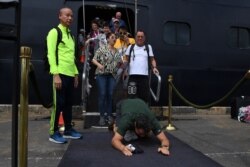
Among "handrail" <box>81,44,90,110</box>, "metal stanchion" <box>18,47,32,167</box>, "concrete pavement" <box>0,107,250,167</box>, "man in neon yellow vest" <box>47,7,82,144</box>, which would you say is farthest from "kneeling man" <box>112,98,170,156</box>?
"handrail" <box>81,44,90,110</box>

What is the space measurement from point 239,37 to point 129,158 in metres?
6.91

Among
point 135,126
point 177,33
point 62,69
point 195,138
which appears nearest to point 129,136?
point 135,126

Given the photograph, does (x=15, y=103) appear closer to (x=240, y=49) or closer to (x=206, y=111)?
(x=206, y=111)

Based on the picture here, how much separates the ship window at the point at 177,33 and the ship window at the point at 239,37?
115 centimetres

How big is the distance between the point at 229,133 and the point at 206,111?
2822 mm

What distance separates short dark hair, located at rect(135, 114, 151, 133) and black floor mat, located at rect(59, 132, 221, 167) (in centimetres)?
30

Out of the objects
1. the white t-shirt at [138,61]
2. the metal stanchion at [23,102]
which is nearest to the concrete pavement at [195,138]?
the white t-shirt at [138,61]

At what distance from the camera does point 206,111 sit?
35.7 ft

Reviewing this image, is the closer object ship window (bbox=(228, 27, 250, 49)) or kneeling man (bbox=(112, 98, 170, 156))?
kneeling man (bbox=(112, 98, 170, 156))

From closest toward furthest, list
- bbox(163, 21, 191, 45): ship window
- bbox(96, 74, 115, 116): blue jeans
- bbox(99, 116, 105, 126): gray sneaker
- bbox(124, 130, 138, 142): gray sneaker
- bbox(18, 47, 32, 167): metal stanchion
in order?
bbox(18, 47, 32, 167): metal stanchion → bbox(124, 130, 138, 142): gray sneaker → bbox(96, 74, 115, 116): blue jeans → bbox(99, 116, 105, 126): gray sneaker → bbox(163, 21, 191, 45): ship window

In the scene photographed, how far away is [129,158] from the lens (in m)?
5.51

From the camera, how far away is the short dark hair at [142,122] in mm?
5797

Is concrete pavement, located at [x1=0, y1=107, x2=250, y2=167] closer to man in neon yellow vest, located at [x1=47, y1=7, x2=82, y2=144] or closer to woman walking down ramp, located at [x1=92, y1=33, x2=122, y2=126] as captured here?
man in neon yellow vest, located at [x1=47, y1=7, x2=82, y2=144]

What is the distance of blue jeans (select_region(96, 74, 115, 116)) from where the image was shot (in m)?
8.02
